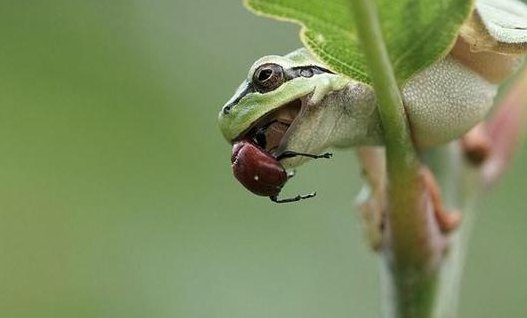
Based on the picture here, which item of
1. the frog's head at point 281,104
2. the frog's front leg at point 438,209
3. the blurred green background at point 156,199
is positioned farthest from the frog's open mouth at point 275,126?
the blurred green background at point 156,199

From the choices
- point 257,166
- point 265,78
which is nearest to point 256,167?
point 257,166

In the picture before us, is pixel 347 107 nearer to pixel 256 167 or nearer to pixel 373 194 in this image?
pixel 256 167

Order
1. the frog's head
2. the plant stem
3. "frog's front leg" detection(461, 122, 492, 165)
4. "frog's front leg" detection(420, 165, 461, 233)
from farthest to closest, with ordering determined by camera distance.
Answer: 1. "frog's front leg" detection(461, 122, 492, 165)
2. "frog's front leg" detection(420, 165, 461, 233)
3. the frog's head
4. the plant stem

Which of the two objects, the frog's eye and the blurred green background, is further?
the blurred green background

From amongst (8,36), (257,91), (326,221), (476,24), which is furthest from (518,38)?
(326,221)

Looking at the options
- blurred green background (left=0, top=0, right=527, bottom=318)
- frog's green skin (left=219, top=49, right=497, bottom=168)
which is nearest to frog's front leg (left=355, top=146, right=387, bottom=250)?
frog's green skin (left=219, top=49, right=497, bottom=168)

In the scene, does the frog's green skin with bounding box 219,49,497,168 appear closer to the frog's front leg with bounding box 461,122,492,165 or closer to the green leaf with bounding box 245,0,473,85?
the green leaf with bounding box 245,0,473,85

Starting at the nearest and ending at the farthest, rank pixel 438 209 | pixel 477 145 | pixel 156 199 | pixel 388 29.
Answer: pixel 388 29
pixel 438 209
pixel 477 145
pixel 156 199

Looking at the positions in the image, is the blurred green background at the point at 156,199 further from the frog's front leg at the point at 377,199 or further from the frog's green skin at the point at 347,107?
the frog's green skin at the point at 347,107
